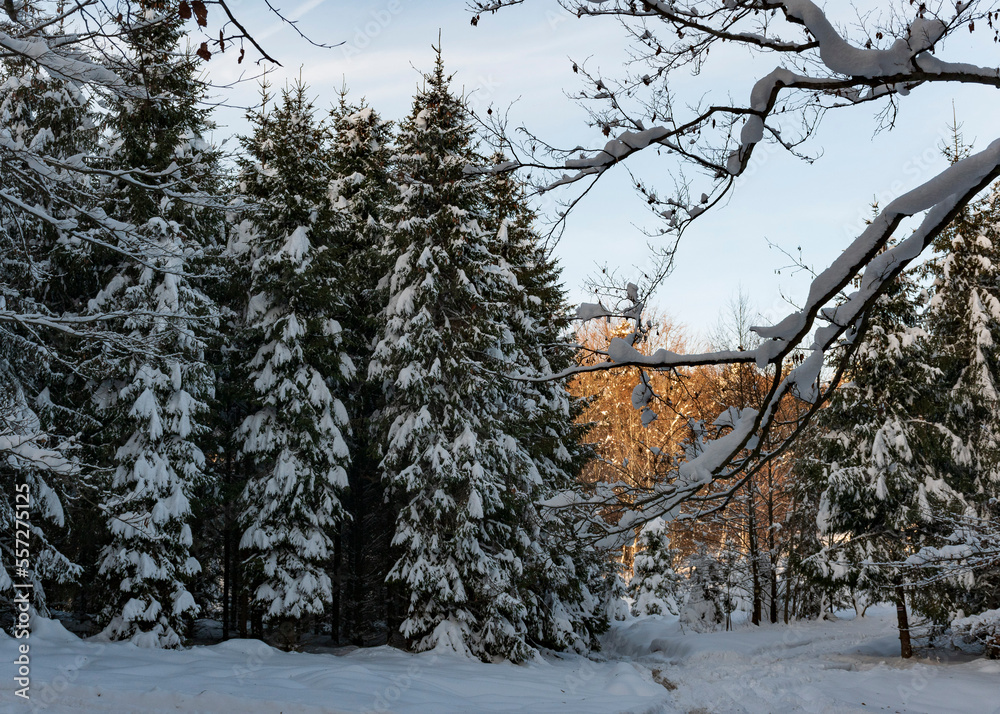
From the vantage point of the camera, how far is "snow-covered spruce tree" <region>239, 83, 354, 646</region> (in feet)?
46.9

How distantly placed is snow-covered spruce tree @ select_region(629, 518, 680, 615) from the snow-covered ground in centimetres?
519

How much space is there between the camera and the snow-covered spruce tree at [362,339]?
677 inches

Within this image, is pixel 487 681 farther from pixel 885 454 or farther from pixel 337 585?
pixel 885 454

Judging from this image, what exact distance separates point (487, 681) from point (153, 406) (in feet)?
26.0

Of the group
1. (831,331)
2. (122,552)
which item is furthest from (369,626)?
(831,331)

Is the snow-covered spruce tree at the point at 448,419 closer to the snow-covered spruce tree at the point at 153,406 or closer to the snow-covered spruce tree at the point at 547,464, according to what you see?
the snow-covered spruce tree at the point at 547,464

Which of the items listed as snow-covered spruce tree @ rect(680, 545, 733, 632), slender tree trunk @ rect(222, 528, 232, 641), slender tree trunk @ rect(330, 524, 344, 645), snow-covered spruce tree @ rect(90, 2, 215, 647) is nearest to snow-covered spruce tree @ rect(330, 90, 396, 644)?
slender tree trunk @ rect(330, 524, 344, 645)

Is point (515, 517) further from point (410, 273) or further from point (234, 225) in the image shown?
point (234, 225)

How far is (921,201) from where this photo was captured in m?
3.10

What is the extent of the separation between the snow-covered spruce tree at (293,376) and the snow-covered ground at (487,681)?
1760mm

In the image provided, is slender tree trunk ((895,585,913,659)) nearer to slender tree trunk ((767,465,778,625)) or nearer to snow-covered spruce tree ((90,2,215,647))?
slender tree trunk ((767,465,778,625))

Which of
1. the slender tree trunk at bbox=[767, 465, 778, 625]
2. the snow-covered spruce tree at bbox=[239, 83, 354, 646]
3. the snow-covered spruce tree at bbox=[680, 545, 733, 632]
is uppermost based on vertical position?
the snow-covered spruce tree at bbox=[239, 83, 354, 646]

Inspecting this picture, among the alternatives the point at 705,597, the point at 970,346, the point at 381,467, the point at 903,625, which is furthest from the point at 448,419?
the point at 970,346

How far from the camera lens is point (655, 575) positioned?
2233 centimetres
